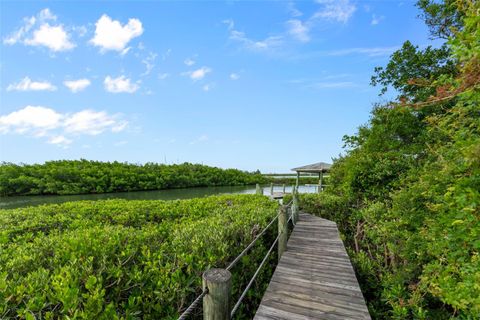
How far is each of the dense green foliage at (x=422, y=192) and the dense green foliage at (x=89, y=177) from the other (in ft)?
73.9

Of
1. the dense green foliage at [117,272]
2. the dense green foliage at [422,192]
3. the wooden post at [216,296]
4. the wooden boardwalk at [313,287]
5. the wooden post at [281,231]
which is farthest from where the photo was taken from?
the wooden post at [281,231]

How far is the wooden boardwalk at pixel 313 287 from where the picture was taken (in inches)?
124

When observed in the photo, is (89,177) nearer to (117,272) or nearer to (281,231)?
(281,231)

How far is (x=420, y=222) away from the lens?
4637mm

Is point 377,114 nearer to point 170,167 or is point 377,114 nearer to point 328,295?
point 328,295

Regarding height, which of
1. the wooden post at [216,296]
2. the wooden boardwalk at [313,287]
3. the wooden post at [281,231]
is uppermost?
the wooden post at [216,296]

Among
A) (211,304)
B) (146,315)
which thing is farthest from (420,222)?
(146,315)

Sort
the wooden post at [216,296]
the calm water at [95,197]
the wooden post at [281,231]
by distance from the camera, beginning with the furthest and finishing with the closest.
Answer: the calm water at [95,197] → the wooden post at [281,231] → the wooden post at [216,296]

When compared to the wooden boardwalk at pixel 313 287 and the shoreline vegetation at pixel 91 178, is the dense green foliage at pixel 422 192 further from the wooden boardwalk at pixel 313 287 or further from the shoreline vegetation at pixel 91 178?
the shoreline vegetation at pixel 91 178

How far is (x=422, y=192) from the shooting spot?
4.09m

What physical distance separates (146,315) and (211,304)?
3.50ft

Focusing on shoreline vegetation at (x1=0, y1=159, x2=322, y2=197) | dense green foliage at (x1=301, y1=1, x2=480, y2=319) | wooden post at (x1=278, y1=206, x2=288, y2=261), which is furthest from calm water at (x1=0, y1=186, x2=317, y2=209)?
wooden post at (x1=278, y1=206, x2=288, y2=261)

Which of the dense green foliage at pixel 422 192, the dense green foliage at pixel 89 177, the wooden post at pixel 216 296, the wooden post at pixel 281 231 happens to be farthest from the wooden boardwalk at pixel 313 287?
the dense green foliage at pixel 89 177

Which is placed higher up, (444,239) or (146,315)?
(444,239)
